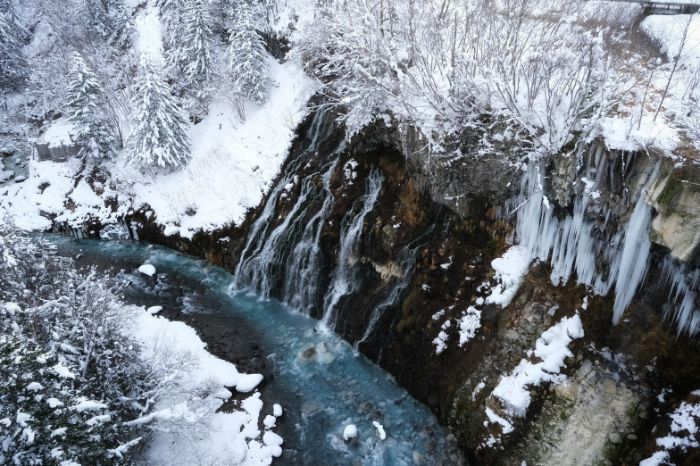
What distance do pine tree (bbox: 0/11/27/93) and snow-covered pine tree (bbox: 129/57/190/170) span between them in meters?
16.4

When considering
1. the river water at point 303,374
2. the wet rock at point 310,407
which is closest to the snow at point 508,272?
the river water at point 303,374

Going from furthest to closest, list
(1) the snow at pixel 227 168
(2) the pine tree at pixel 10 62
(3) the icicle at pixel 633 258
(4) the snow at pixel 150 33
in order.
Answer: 1. (2) the pine tree at pixel 10 62
2. (4) the snow at pixel 150 33
3. (1) the snow at pixel 227 168
4. (3) the icicle at pixel 633 258

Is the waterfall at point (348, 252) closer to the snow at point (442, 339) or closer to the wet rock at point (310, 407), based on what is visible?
the wet rock at point (310, 407)

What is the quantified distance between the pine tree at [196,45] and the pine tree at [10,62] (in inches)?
562

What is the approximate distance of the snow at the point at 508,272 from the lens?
32.5ft

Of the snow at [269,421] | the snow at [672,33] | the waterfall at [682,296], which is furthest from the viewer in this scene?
the snow at [672,33]

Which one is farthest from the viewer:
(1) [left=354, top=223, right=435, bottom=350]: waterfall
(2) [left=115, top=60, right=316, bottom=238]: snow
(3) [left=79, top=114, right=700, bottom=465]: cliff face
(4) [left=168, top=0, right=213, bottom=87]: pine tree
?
(4) [left=168, top=0, right=213, bottom=87]: pine tree

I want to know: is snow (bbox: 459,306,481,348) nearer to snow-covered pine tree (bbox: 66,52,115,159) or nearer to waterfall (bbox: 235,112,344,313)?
waterfall (bbox: 235,112,344,313)

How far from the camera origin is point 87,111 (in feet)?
67.8

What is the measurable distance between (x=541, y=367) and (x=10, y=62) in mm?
36862

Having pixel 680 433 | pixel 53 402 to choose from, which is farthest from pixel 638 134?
pixel 53 402

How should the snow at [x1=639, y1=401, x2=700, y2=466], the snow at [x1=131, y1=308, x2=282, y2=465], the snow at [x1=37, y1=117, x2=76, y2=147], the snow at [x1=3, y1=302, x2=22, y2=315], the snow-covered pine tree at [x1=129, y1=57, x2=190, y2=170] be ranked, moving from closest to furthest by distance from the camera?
the snow at [x1=639, y1=401, x2=700, y2=466] → the snow at [x1=3, y1=302, x2=22, y2=315] → the snow at [x1=131, y1=308, x2=282, y2=465] → the snow-covered pine tree at [x1=129, y1=57, x2=190, y2=170] → the snow at [x1=37, y1=117, x2=76, y2=147]

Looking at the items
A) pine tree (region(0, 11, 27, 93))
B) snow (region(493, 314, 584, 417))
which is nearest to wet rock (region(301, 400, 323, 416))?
snow (region(493, 314, 584, 417))

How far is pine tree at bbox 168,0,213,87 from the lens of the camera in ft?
74.3
